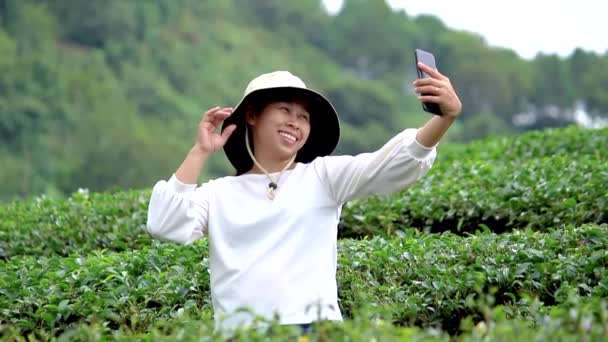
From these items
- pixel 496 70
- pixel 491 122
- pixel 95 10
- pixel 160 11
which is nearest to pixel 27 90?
pixel 95 10

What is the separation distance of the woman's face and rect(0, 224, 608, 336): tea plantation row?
598 millimetres

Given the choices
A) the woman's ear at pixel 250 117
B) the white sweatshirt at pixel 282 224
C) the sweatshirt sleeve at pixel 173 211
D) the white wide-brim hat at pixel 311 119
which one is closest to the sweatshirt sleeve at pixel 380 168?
the white sweatshirt at pixel 282 224

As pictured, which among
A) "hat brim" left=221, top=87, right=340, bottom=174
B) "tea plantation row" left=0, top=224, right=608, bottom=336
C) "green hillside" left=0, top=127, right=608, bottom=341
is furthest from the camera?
"tea plantation row" left=0, top=224, right=608, bottom=336

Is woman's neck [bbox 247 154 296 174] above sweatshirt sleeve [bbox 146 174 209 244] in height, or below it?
above

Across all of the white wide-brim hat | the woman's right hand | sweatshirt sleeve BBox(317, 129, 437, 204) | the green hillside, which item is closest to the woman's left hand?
sweatshirt sleeve BBox(317, 129, 437, 204)

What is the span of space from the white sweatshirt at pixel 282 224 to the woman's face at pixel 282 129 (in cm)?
10

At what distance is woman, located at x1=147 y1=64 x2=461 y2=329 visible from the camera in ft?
12.9

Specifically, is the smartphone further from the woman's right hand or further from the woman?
the woman's right hand

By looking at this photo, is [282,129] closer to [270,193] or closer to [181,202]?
[270,193]

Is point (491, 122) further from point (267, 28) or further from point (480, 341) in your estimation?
point (480, 341)

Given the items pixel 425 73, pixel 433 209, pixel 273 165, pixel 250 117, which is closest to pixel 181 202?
pixel 273 165

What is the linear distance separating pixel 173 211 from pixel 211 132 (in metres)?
0.31

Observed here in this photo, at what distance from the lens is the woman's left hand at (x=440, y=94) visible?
3850 mm

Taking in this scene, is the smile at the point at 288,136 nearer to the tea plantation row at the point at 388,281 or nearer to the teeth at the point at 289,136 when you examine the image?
the teeth at the point at 289,136
